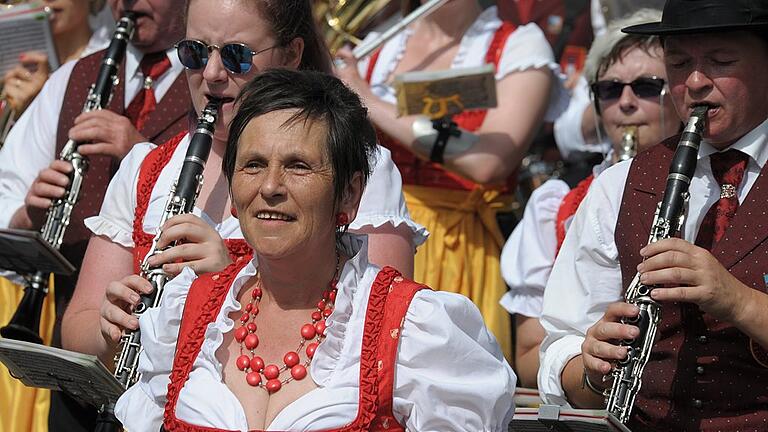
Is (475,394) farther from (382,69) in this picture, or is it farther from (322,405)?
(382,69)

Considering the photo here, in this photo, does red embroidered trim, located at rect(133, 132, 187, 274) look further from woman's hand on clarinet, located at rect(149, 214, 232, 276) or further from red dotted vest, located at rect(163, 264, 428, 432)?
red dotted vest, located at rect(163, 264, 428, 432)

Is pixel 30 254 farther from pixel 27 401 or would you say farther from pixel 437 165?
pixel 437 165

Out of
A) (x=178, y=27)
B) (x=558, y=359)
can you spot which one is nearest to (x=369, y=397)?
(x=558, y=359)

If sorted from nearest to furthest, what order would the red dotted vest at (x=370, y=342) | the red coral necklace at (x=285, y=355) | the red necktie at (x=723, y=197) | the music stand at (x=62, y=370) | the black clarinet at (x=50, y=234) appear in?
1. the red dotted vest at (x=370, y=342)
2. the red coral necklace at (x=285, y=355)
3. the music stand at (x=62, y=370)
4. the red necktie at (x=723, y=197)
5. the black clarinet at (x=50, y=234)

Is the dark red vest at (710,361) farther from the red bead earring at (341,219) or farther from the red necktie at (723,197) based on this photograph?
the red bead earring at (341,219)

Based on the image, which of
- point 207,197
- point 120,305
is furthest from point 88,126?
point 120,305

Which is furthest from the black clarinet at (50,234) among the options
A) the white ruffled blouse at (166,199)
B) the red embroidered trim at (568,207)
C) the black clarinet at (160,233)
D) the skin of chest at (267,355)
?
the red embroidered trim at (568,207)

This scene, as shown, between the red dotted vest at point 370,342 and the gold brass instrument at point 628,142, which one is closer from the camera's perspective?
the red dotted vest at point 370,342

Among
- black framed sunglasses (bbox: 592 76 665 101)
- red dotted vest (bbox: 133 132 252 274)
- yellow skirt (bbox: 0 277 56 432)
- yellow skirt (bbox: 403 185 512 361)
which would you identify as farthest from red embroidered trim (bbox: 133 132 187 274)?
yellow skirt (bbox: 403 185 512 361)

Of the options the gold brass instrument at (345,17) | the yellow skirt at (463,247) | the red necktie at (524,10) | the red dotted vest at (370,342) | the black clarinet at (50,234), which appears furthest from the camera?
the red necktie at (524,10)

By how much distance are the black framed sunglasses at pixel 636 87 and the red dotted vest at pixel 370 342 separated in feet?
6.38

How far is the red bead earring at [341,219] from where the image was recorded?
10.6 feet

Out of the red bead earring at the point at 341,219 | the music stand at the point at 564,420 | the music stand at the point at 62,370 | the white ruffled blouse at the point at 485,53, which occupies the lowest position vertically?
the music stand at the point at 62,370

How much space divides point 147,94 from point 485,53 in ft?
4.77
